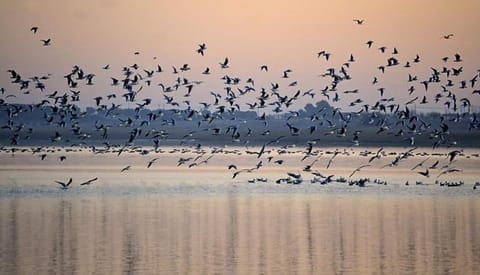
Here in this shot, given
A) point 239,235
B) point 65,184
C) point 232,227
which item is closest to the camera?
point 239,235

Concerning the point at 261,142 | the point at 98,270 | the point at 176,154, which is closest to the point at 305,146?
the point at 261,142

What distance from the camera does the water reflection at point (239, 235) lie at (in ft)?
83.3

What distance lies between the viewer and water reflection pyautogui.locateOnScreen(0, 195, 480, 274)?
83.3ft

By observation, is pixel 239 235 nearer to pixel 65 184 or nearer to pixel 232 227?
pixel 232 227

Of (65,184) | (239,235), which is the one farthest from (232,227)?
(65,184)

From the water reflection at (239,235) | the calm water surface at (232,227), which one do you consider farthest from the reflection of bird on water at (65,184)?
the water reflection at (239,235)

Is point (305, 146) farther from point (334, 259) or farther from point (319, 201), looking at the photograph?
point (334, 259)

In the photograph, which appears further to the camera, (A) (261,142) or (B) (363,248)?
(A) (261,142)

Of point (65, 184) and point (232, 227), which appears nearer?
point (232, 227)

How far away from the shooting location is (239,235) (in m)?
30.2

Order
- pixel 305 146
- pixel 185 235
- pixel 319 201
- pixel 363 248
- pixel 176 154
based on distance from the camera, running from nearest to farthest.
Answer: pixel 363 248 → pixel 185 235 → pixel 319 201 → pixel 176 154 → pixel 305 146

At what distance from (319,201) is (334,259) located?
13.0 meters

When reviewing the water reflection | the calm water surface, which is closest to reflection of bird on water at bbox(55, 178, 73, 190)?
the calm water surface

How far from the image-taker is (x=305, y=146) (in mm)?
89438
